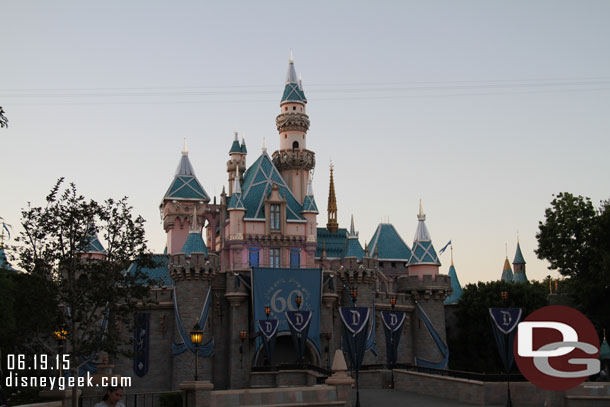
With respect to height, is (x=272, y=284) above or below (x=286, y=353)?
above

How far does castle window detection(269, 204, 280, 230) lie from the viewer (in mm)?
65625

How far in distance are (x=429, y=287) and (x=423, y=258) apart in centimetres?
262

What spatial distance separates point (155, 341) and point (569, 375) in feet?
96.8

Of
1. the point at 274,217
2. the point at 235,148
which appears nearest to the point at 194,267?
the point at 274,217

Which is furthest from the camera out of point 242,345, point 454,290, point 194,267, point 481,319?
point 454,290

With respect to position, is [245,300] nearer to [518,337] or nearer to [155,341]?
[155,341]

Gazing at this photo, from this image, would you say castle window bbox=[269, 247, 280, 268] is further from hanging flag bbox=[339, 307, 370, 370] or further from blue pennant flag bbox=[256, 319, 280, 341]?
hanging flag bbox=[339, 307, 370, 370]

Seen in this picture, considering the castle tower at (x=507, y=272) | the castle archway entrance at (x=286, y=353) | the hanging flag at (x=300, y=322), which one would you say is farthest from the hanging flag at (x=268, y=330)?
the castle tower at (x=507, y=272)

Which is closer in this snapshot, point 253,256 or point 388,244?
point 253,256

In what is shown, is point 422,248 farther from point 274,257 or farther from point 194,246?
point 194,246

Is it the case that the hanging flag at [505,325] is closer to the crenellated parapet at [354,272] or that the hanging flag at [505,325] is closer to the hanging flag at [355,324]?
the hanging flag at [355,324]

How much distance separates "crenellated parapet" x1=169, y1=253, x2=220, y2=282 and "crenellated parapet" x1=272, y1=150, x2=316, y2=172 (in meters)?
20.4

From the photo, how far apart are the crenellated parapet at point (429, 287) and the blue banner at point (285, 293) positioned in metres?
10.2

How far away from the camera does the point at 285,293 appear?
55062 mm
